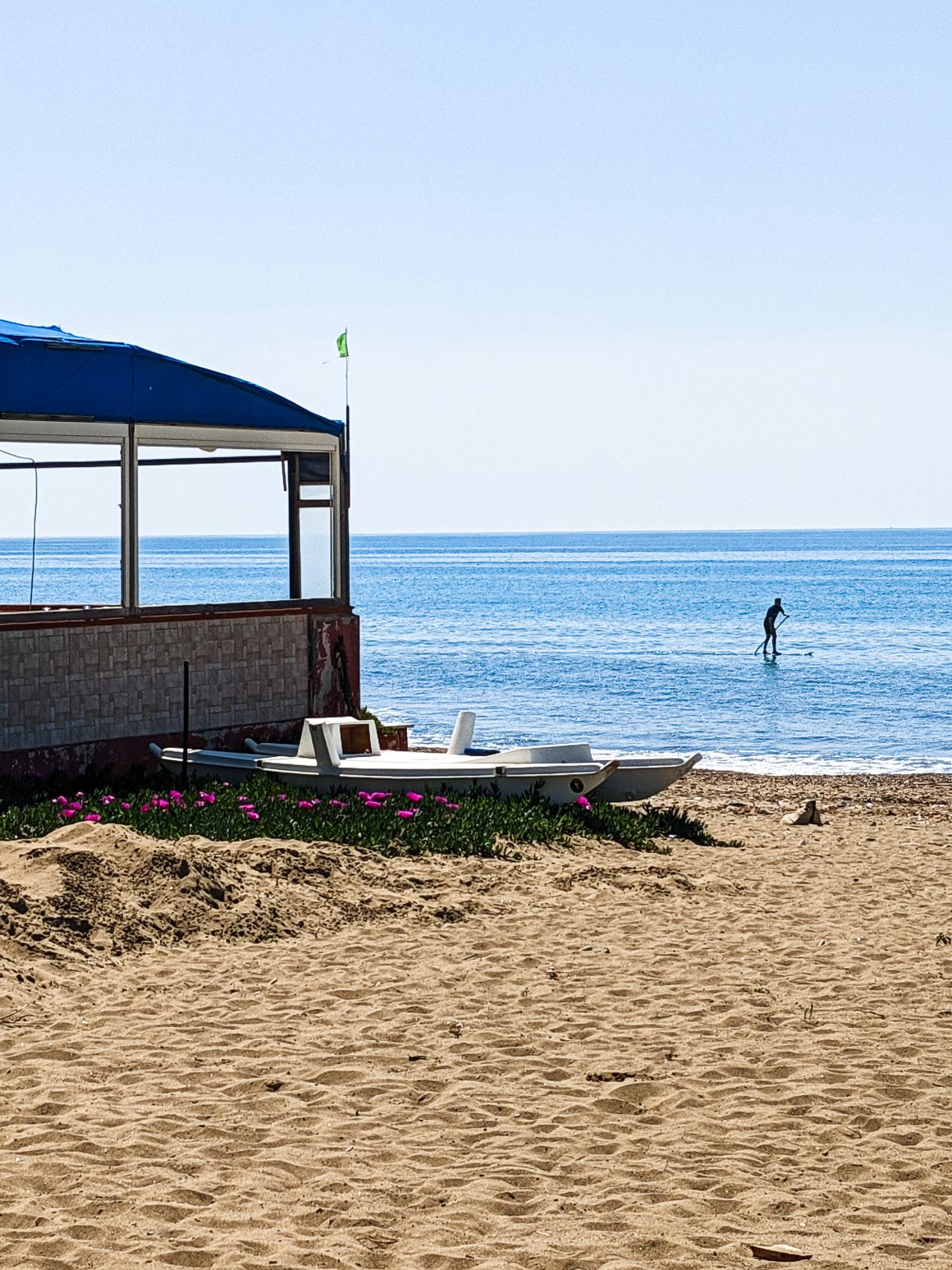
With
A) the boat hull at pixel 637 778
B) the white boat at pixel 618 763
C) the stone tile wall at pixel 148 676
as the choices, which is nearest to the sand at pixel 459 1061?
the white boat at pixel 618 763

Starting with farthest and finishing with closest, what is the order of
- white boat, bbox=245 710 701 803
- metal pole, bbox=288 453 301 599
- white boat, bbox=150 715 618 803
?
metal pole, bbox=288 453 301 599
white boat, bbox=245 710 701 803
white boat, bbox=150 715 618 803

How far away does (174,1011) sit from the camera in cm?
778

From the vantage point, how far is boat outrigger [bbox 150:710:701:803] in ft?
42.7

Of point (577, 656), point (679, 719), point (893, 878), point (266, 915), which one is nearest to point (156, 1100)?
point (266, 915)

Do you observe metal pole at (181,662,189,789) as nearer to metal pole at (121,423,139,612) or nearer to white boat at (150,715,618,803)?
white boat at (150,715,618,803)

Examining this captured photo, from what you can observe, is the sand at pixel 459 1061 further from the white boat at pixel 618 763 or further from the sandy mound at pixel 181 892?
the white boat at pixel 618 763

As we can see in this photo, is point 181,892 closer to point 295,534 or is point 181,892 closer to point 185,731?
point 185,731

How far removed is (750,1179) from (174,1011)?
10.7 feet

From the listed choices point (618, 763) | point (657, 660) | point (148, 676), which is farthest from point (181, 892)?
point (657, 660)

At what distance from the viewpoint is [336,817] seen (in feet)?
39.1

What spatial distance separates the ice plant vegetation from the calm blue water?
2002 mm

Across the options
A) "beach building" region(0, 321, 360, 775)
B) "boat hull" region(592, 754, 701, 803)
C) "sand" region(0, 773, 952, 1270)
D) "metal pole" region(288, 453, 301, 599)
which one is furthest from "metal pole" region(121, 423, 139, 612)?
"boat hull" region(592, 754, 701, 803)

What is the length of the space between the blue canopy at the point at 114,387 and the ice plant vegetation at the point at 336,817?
318cm

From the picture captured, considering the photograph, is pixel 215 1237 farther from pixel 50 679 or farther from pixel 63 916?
pixel 50 679
